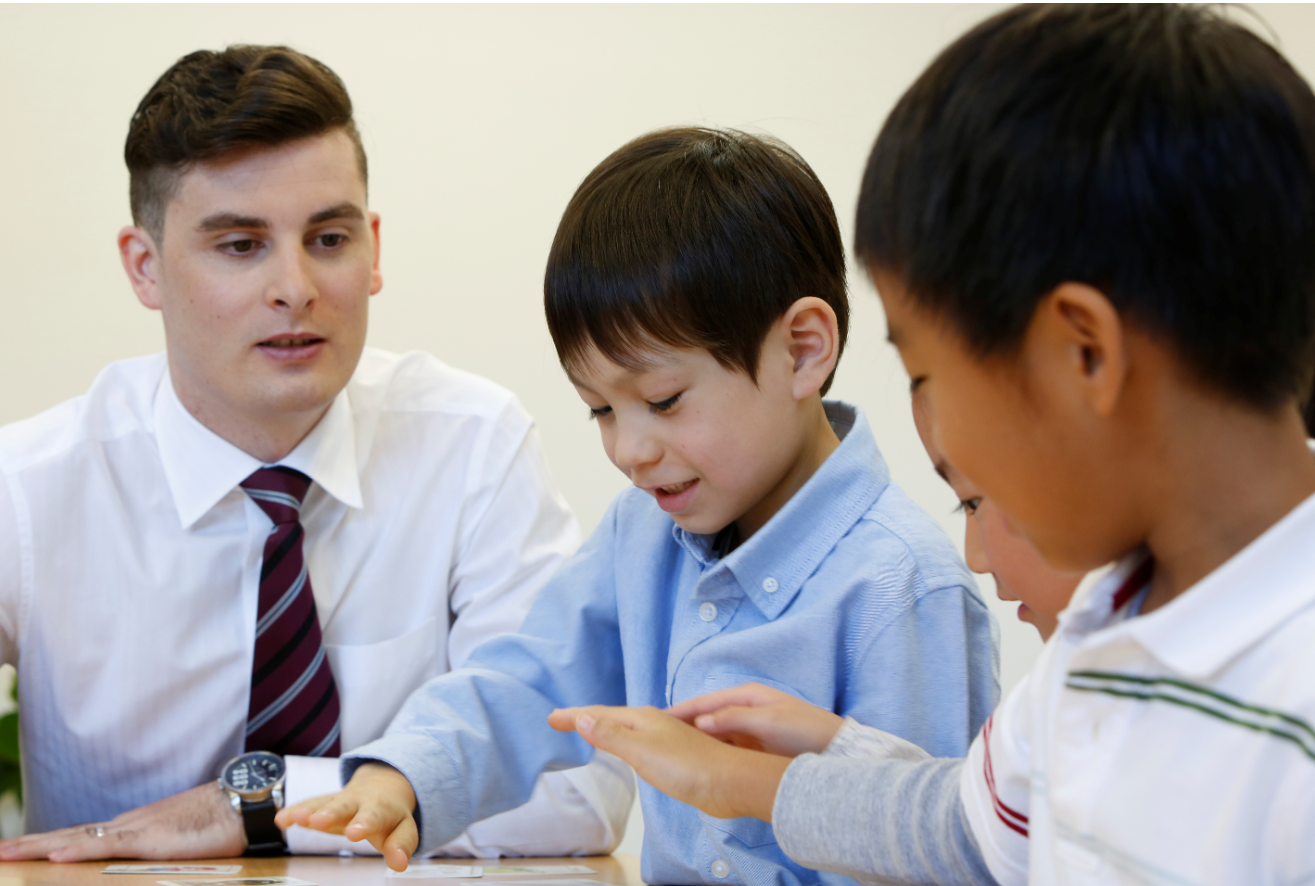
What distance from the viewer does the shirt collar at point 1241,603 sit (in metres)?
0.50

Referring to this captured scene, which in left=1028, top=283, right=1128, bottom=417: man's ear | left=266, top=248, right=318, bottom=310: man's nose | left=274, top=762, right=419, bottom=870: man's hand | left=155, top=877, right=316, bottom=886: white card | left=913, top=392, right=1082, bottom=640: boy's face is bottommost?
left=155, top=877, right=316, bottom=886: white card

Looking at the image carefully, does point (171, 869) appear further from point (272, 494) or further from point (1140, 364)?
point (1140, 364)

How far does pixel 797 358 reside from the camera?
1099 mm

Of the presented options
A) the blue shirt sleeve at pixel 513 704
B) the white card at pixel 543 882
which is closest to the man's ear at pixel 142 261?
the blue shirt sleeve at pixel 513 704

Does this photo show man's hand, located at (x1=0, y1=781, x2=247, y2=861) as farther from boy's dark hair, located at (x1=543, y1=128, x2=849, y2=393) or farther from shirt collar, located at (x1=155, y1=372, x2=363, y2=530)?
boy's dark hair, located at (x1=543, y1=128, x2=849, y2=393)

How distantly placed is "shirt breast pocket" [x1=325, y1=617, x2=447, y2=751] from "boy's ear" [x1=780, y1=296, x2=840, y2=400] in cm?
79

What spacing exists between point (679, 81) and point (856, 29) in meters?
0.48

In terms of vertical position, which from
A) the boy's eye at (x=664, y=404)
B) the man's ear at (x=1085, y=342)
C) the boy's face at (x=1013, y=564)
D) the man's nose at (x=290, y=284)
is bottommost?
the boy's face at (x=1013, y=564)

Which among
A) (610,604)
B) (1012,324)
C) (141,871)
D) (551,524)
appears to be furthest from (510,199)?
(1012,324)

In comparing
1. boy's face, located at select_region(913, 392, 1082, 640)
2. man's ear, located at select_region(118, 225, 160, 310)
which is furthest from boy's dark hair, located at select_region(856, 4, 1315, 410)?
man's ear, located at select_region(118, 225, 160, 310)

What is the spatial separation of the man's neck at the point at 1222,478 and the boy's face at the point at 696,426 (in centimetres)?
52

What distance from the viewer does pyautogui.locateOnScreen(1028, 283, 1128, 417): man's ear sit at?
0.50 meters

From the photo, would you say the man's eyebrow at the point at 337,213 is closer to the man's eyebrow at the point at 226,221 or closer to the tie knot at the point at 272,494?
the man's eyebrow at the point at 226,221

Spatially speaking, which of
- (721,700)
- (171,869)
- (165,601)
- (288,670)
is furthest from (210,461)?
(721,700)
